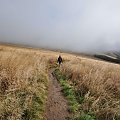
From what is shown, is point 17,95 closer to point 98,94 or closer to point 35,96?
point 35,96

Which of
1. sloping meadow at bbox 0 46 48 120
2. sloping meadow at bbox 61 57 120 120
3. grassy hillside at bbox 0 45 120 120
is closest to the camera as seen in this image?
sloping meadow at bbox 0 46 48 120

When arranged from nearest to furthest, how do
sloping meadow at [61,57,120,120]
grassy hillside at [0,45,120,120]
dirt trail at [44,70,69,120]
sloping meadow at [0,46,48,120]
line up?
sloping meadow at [0,46,48,120]
grassy hillside at [0,45,120,120]
dirt trail at [44,70,69,120]
sloping meadow at [61,57,120,120]

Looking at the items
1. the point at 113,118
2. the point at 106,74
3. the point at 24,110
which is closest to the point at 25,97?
the point at 24,110

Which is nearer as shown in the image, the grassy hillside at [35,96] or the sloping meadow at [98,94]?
the grassy hillside at [35,96]

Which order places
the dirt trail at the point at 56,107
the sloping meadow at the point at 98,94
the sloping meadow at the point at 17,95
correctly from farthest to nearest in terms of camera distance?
1. the sloping meadow at the point at 98,94
2. the dirt trail at the point at 56,107
3. the sloping meadow at the point at 17,95

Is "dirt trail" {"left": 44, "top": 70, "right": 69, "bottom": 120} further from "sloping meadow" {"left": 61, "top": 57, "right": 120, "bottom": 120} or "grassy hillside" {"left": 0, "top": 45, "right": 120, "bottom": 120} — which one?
"sloping meadow" {"left": 61, "top": 57, "right": 120, "bottom": 120}

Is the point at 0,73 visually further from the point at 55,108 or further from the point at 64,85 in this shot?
the point at 64,85

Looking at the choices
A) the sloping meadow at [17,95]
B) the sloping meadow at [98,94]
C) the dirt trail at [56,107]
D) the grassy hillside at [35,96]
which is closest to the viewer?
the sloping meadow at [17,95]

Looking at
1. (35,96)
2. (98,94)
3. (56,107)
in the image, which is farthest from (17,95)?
(98,94)

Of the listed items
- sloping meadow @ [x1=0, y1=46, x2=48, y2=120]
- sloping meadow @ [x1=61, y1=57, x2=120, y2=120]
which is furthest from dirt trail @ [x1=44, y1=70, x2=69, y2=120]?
sloping meadow @ [x1=61, y1=57, x2=120, y2=120]

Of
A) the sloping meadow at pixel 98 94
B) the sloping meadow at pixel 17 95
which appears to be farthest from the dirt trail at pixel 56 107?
the sloping meadow at pixel 98 94

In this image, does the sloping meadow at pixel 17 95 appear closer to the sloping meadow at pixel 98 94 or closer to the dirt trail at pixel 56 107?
the dirt trail at pixel 56 107

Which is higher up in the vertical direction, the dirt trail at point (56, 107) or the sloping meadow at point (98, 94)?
the sloping meadow at point (98, 94)

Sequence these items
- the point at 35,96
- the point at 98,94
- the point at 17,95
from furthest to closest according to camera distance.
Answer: the point at 98,94
the point at 35,96
the point at 17,95
